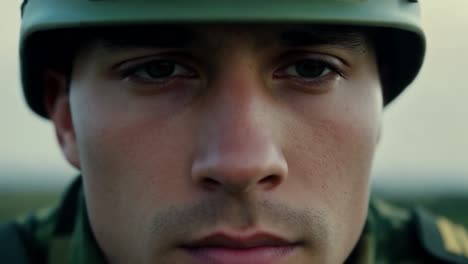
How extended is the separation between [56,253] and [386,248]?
137 centimetres

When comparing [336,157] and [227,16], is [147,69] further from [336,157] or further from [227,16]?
[336,157]

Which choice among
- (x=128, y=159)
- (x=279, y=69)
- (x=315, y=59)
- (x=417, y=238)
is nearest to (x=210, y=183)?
(x=128, y=159)

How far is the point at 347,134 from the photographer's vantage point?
2.54 metres

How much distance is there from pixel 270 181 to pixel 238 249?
0.22 metres

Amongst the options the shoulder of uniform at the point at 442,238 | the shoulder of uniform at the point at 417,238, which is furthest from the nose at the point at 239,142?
the shoulder of uniform at the point at 442,238

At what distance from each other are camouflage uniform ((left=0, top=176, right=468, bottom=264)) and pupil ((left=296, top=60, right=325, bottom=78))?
0.86 metres

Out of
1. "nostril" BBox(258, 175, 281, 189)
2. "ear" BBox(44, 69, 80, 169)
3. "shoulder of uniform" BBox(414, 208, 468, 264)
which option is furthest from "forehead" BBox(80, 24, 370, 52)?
"shoulder of uniform" BBox(414, 208, 468, 264)

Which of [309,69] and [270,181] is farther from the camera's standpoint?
[309,69]

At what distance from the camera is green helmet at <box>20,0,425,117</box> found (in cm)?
226

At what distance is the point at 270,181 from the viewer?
7.59 ft

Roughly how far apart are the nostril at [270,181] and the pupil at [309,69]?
0.36 m

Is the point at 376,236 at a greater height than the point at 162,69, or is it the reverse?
the point at 162,69

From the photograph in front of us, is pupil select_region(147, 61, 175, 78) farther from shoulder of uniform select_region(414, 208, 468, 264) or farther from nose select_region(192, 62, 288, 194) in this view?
shoulder of uniform select_region(414, 208, 468, 264)

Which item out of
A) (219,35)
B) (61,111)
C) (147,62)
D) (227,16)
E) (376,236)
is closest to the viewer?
(227,16)
